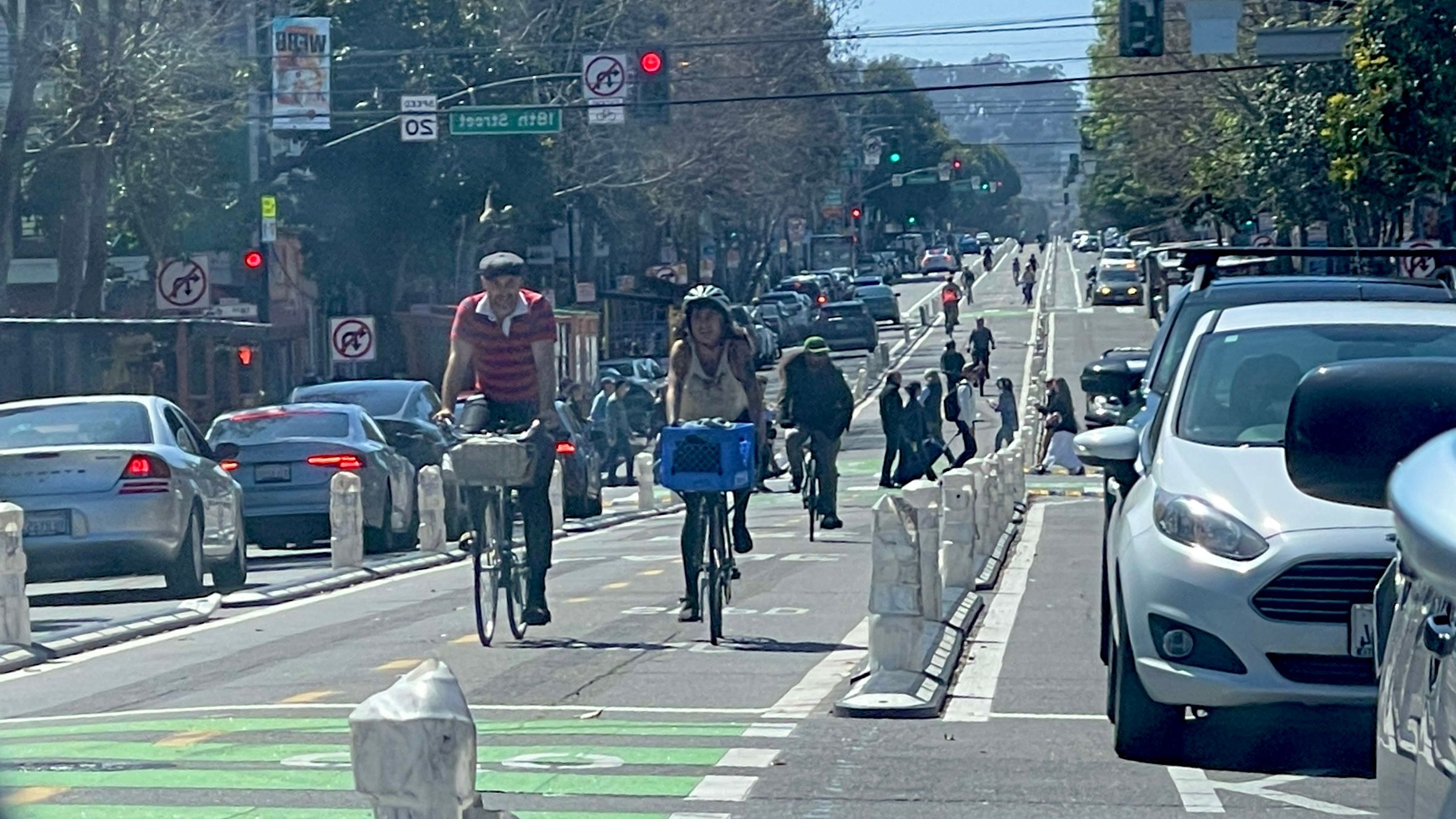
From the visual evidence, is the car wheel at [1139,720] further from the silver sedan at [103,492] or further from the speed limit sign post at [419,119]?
the speed limit sign post at [419,119]

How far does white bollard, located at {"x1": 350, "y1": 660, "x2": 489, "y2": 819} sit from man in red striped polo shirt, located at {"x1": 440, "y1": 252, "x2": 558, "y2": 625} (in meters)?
7.40

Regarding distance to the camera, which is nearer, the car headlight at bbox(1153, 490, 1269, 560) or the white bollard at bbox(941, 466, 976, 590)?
the car headlight at bbox(1153, 490, 1269, 560)

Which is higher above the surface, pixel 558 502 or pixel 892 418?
pixel 892 418

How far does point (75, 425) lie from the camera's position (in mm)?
15734

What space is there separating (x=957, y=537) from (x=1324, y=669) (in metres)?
7.38

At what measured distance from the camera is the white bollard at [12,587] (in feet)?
39.3

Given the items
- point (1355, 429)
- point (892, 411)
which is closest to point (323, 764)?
point (1355, 429)

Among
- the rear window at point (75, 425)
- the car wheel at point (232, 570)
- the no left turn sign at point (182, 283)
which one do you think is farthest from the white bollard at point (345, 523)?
the no left turn sign at point (182, 283)

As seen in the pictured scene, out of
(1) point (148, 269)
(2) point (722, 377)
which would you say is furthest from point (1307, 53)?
(1) point (148, 269)

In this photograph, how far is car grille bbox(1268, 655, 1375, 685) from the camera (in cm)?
723

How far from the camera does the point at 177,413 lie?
16.4 m

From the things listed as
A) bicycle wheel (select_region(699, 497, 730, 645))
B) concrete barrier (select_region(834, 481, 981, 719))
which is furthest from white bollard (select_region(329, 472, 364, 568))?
concrete barrier (select_region(834, 481, 981, 719))

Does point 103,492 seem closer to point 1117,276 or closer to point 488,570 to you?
point 488,570

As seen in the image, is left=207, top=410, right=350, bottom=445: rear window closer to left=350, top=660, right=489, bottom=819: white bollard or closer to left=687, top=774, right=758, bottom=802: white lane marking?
left=687, top=774, right=758, bottom=802: white lane marking
